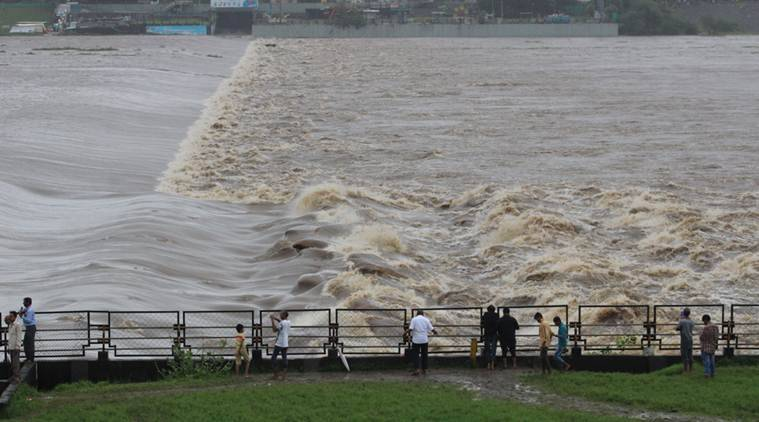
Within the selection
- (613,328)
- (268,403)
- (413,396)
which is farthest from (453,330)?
(268,403)

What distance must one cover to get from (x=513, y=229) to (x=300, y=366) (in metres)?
16.3

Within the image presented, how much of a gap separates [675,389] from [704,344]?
953 millimetres

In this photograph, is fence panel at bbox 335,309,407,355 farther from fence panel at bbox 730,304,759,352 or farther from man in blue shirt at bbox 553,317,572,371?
fence panel at bbox 730,304,759,352

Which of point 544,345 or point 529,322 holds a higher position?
point 544,345

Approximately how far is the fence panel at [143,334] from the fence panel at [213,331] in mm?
312

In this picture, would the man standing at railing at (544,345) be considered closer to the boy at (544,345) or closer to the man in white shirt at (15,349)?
the boy at (544,345)

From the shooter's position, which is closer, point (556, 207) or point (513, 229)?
point (513, 229)

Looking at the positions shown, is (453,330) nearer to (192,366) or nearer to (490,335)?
(490,335)

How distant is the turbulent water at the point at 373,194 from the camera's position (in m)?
32.3

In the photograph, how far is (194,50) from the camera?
507 ft

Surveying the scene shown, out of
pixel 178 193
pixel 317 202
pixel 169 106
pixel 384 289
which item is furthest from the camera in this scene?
pixel 169 106

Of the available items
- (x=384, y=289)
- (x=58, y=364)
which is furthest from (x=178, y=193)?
(x=58, y=364)

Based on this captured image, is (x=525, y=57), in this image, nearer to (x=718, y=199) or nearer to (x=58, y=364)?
(x=718, y=199)

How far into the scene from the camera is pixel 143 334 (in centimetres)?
2627
